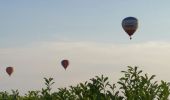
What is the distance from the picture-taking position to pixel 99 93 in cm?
1788

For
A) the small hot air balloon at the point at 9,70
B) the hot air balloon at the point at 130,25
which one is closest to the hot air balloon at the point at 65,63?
the small hot air balloon at the point at 9,70

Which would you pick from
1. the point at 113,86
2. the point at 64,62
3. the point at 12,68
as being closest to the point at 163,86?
the point at 113,86

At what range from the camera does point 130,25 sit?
222ft

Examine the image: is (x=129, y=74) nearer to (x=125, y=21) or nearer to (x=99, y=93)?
(x=99, y=93)

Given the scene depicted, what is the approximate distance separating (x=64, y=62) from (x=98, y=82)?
76.3m

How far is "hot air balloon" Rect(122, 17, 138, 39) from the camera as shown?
67.6m

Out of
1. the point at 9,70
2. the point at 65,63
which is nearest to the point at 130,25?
the point at 65,63

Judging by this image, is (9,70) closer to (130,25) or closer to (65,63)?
(65,63)

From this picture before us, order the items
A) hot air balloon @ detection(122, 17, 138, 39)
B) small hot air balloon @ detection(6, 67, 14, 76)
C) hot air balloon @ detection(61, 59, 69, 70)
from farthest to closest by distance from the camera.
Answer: small hot air balloon @ detection(6, 67, 14, 76) → hot air balloon @ detection(61, 59, 69, 70) → hot air balloon @ detection(122, 17, 138, 39)

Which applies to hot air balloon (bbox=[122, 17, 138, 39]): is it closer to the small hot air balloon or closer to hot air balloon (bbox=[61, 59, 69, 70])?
hot air balloon (bbox=[61, 59, 69, 70])

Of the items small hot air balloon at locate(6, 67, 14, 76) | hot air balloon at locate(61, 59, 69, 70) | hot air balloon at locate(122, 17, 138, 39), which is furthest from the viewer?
small hot air balloon at locate(6, 67, 14, 76)

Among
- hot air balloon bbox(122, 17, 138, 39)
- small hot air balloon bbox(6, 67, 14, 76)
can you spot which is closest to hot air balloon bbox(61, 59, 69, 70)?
small hot air balloon bbox(6, 67, 14, 76)

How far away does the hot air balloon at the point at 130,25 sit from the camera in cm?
6762

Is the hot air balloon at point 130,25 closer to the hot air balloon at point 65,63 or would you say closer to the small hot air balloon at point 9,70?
the hot air balloon at point 65,63
